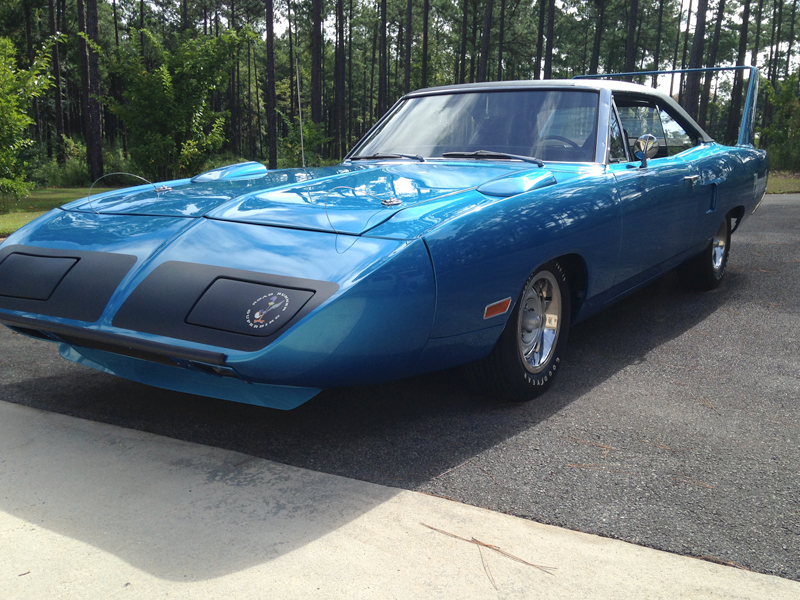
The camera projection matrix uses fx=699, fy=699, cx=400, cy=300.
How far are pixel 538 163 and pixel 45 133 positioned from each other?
5831cm

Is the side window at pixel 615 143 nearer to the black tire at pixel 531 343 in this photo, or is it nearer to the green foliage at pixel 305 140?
the black tire at pixel 531 343

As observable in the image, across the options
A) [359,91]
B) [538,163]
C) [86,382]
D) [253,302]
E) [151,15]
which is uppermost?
[151,15]

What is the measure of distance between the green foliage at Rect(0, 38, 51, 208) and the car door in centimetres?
1007

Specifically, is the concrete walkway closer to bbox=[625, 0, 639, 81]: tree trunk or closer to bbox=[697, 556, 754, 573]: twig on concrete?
bbox=[697, 556, 754, 573]: twig on concrete

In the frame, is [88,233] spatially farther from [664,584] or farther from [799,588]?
[799,588]

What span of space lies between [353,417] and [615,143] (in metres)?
2.13

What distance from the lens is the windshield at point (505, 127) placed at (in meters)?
3.74

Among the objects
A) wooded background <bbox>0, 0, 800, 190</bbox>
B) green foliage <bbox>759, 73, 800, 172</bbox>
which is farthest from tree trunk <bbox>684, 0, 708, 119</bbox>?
green foliage <bbox>759, 73, 800, 172</bbox>

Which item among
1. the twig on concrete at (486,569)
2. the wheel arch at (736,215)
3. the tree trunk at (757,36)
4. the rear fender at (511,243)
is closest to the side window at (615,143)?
the rear fender at (511,243)

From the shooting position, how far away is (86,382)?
135 inches

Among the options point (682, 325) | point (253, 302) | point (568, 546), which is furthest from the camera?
point (682, 325)

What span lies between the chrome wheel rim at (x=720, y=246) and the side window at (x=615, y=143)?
6.26 feet

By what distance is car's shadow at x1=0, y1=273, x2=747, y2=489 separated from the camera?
2.62 m

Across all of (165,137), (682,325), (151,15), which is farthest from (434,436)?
(151,15)
